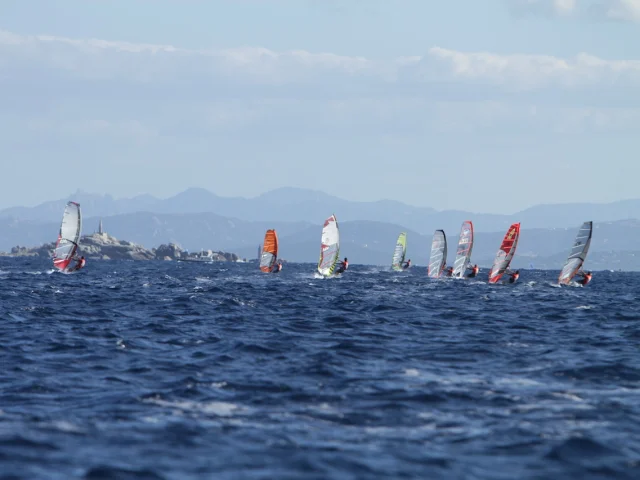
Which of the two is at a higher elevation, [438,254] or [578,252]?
[578,252]

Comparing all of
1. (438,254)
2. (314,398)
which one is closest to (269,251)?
(438,254)

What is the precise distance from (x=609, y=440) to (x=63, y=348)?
16.2m

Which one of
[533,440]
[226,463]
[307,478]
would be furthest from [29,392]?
[533,440]

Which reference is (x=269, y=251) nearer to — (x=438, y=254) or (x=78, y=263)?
(x=438, y=254)

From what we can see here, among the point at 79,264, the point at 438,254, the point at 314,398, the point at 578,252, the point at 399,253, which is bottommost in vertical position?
the point at 79,264

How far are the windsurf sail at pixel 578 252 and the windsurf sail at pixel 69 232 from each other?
124 feet

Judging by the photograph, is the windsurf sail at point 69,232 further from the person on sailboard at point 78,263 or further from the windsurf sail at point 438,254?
the windsurf sail at point 438,254

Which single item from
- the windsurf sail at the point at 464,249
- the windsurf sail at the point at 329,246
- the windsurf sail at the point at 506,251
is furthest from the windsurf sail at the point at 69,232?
the windsurf sail at the point at 506,251

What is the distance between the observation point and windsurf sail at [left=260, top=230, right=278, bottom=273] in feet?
299

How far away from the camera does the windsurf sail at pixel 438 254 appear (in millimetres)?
89844

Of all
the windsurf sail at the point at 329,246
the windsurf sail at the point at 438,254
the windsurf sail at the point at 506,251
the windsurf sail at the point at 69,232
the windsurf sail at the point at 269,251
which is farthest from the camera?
the windsurf sail at the point at 269,251

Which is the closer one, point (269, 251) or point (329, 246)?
point (329, 246)

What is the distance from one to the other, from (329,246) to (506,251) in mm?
17064

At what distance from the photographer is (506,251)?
2879 inches
